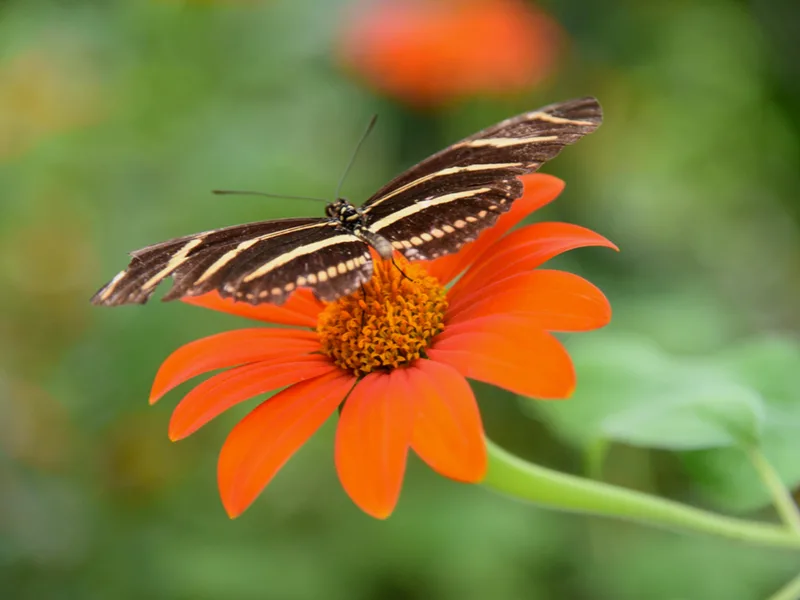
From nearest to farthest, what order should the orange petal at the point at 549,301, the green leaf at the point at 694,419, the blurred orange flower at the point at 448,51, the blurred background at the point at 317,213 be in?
the orange petal at the point at 549,301, the green leaf at the point at 694,419, the blurred background at the point at 317,213, the blurred orange flower at the point at 448,51

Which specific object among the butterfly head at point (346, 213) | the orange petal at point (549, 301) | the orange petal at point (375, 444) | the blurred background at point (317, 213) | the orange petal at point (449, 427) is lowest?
the blurred background at point (317, 213)

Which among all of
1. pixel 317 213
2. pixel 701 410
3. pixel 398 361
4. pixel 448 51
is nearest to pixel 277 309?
pixel 398 361


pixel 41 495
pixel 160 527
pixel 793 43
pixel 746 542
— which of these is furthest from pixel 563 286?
pixel 793 43

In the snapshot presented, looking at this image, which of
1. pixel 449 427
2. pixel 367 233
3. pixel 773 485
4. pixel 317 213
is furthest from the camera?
pixel 317 213

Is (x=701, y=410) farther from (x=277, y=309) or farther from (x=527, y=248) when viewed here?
(x=277, y=309)

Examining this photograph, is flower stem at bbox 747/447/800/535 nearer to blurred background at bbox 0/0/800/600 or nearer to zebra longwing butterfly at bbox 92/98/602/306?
→ blurred background at bbox 0/0/800/600

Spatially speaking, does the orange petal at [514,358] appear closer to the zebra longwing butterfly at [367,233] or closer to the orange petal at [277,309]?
the zebra longwing butterfly at [367,233]

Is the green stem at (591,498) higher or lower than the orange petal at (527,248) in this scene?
lower

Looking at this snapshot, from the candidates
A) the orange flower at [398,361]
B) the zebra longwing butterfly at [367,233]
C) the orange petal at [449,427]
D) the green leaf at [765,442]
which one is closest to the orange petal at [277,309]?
the orange flower at [398,361]

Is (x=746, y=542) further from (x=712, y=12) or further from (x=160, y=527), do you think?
(x=712, y=12)
